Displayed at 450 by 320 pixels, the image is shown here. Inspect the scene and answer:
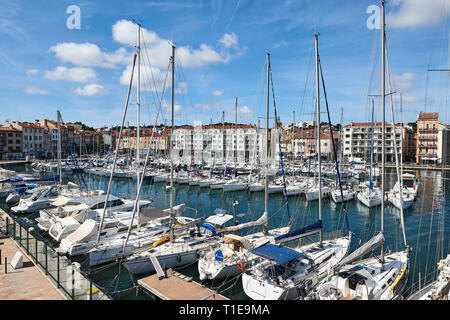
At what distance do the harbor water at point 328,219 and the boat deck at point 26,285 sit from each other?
2.64m

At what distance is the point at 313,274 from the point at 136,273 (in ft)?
30.1

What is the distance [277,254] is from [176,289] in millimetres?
4683

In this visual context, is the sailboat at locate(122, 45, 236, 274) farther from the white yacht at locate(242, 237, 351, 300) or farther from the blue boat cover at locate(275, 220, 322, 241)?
the blue boat cover at locate(275, 220, 322, 241)

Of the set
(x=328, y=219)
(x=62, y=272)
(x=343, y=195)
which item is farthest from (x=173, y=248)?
(x=343, y=195)

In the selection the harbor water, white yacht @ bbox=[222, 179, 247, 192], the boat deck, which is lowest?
the harbor water

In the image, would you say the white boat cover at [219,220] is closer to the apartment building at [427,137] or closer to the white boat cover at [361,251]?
the white boat cover at [361,251]

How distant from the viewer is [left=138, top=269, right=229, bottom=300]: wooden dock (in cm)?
1196

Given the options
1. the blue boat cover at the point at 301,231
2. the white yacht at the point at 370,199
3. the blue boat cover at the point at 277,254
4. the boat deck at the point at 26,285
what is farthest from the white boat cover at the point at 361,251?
the white yacht at the point at 370,199

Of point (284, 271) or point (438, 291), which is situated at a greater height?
point (438, 291)

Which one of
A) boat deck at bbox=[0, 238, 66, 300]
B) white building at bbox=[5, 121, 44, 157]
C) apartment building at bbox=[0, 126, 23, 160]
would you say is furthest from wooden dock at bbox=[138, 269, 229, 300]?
white building at bbox=[5, 121, 44, 157]

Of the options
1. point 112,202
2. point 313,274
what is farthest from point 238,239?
point 112,202

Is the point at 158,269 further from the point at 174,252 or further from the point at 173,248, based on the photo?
the point at 173,248

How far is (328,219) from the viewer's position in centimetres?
2927

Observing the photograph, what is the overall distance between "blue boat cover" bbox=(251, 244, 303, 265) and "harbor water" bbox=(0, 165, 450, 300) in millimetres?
2318
